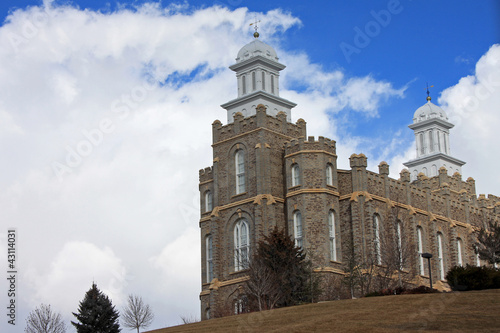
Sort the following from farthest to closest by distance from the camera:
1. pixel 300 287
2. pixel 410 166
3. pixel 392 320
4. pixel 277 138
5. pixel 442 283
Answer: pixel 410 166 < pixel 442 283 < pixel 277 138 < pixel 300 287 < pixel 392 320

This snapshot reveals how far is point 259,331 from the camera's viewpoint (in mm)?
38938

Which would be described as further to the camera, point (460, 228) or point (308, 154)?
point (460, 228)

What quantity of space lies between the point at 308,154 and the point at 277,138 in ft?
9.33

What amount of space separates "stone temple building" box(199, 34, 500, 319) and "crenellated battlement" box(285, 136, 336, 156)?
6cm

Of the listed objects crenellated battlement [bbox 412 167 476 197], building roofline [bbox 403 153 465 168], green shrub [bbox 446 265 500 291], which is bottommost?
green shrub [bbox 446 265 500 291]

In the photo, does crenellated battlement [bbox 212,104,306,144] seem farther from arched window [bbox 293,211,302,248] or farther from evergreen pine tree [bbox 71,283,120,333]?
evergreen pine tree [bbox 71,283,120,333]

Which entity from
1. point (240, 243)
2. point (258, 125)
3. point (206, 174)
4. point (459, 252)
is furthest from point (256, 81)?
point (459, 252)

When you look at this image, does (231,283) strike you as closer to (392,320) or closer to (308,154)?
(308,154)

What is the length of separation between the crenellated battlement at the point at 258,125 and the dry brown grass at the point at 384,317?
18.2 metres

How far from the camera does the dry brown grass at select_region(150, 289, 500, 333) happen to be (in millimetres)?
36500

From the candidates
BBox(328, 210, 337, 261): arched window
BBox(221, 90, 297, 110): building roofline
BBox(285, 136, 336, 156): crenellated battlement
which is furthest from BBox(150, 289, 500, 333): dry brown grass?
BBox(221, 90, 297, 110): building roofline

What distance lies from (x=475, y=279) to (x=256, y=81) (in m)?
24.7

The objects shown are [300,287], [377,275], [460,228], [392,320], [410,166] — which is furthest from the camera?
[410,166]

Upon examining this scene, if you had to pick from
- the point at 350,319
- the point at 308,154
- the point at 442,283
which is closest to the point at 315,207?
the point at 308,154
